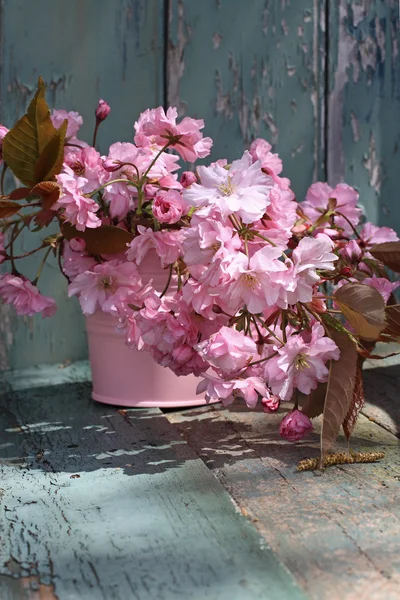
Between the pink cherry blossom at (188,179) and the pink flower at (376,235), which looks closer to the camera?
the pink cherry blossom at (188,179)

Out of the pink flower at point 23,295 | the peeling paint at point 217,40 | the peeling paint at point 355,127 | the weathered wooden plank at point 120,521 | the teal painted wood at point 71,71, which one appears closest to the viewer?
the weathered wooden plank at point 120,521

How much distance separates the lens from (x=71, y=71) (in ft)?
5.24

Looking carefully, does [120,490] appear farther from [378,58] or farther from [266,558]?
[378,58]

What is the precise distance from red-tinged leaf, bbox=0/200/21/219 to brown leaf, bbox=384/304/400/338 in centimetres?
53

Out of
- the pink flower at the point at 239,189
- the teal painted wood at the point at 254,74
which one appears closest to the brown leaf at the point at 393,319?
the pink flower at the point at 239,189

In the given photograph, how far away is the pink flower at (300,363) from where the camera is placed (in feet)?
3.26

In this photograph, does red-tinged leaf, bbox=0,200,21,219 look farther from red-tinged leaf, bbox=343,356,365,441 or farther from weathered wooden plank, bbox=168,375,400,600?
red-tinged leaf, bbox=343,356,365,441

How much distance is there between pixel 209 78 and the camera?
65.9 inches

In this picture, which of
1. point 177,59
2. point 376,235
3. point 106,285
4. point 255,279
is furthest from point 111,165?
point 177,59

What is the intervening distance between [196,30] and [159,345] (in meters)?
→ 0.86

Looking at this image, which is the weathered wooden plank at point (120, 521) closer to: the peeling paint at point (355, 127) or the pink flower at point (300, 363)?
the pink flower at point (300, 363)

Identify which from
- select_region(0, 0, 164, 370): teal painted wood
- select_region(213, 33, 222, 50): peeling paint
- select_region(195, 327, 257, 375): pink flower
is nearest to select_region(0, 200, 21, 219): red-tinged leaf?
select_region(195, 327, 257, 375): pink flower

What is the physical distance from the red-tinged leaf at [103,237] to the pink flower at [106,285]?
2 centimetres

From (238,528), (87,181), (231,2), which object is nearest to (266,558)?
(238,528)
